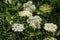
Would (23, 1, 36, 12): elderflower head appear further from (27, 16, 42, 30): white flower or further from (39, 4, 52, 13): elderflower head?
(27, 16, 42, 30): white flower

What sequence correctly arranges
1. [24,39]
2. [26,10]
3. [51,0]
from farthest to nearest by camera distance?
1. [51,0]
2. [26,10]
3. [24,39]

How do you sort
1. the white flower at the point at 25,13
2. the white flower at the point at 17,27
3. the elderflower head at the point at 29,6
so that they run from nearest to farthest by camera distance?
the white flower at the point at 17,27, the white flower at the point at 25,13, the elderflower head at the point at 29,6

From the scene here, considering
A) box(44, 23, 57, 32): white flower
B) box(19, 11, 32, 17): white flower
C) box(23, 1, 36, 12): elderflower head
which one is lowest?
box(44, 23, 57, 32): white flower

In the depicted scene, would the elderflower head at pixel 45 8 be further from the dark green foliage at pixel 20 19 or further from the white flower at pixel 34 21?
the white flower at pixel 34 21

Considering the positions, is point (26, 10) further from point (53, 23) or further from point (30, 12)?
point (53, 23)

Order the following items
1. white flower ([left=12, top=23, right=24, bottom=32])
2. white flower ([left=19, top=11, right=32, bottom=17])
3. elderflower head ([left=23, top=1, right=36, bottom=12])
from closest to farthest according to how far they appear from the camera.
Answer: white flower ([left=12, top=23, right=24, bottom=32]) < white flower ([left=19, top=11, right=32, bottom=17]) < elderflower head ([left=23, top=1, right=36, bottom=12])

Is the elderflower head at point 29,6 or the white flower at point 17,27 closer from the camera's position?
the white flower at point 17,27

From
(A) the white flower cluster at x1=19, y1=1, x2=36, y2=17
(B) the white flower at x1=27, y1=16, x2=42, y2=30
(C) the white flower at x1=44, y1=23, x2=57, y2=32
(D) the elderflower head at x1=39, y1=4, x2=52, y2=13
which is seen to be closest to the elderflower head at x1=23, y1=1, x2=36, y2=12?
(A) the white flower cluster at x1=19, y1=1, x2=36, y2=17

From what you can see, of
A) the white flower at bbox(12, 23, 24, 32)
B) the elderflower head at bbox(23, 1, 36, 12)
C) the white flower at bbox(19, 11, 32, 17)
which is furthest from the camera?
the elderflower head at bbox(23, 1, 36, 12)

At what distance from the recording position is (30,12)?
2.96 meters

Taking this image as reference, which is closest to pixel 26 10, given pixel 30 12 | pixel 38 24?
pixel 30 12

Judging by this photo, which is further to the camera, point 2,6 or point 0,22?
point 2,6

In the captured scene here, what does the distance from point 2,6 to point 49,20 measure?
0.61 meters

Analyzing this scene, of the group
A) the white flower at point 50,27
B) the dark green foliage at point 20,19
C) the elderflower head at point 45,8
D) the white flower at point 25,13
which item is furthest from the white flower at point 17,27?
the elderflower head at point 45,8
